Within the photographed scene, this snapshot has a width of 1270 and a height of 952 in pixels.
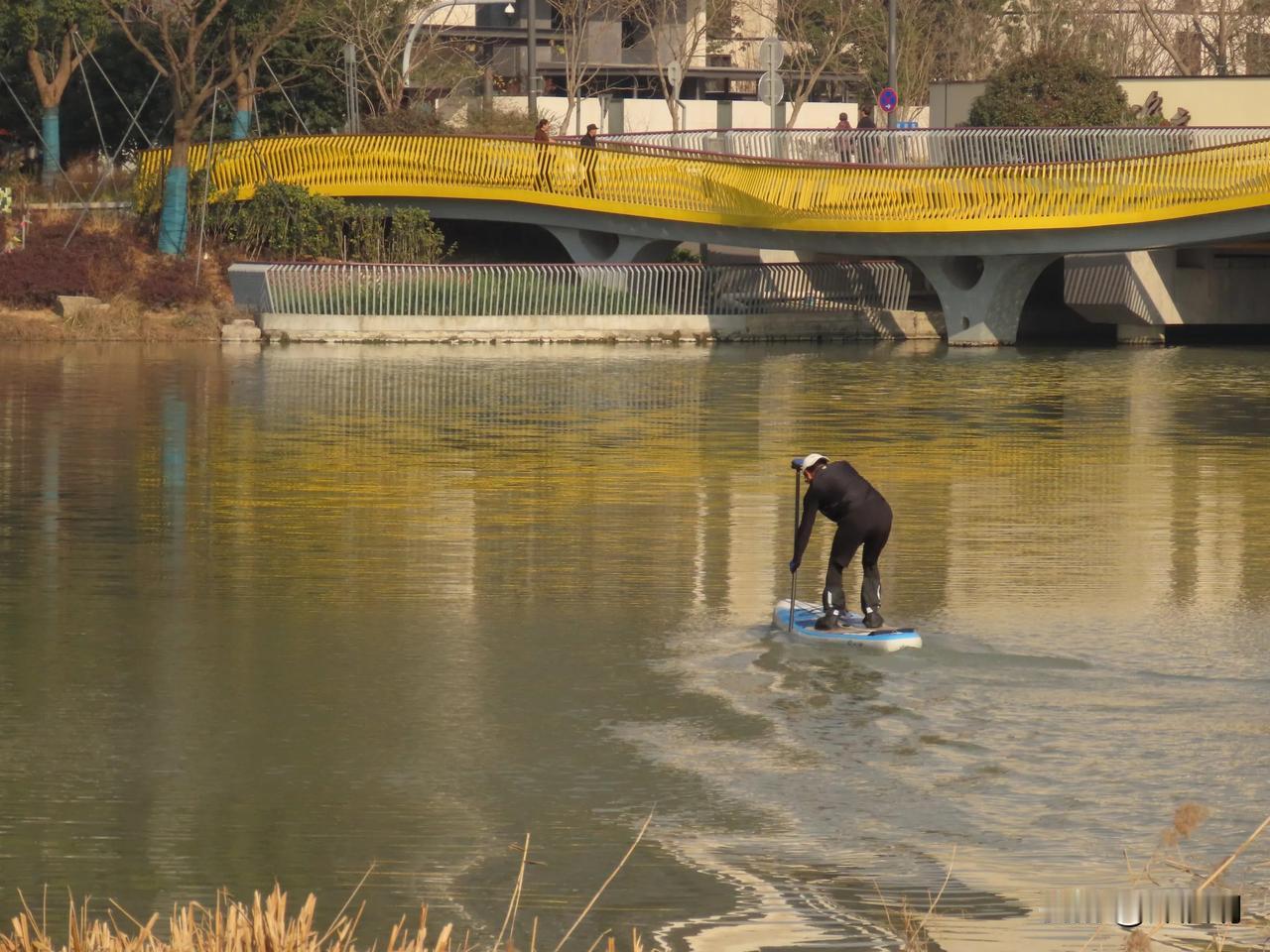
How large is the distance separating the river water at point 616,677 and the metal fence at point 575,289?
15295mm

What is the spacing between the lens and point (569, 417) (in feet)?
87.3

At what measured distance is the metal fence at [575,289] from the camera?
40.3 m

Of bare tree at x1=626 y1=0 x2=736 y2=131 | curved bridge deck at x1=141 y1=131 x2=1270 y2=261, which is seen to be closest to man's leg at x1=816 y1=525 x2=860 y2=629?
curved bridge deck at x1=141 y1=131 x2=1270 y2=261

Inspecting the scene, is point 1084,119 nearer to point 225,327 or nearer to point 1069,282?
point 1069,282

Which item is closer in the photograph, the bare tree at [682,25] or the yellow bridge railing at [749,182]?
the yellow bridge railing at [749,182]

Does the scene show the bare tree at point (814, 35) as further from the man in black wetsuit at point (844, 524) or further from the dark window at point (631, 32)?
the man in black wetsuit at point (844, 524)

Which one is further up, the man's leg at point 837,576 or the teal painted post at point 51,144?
the teal painted post at point 51,144

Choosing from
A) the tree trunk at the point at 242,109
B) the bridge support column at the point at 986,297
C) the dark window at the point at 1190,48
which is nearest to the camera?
the bridge support column at the point at 986,297

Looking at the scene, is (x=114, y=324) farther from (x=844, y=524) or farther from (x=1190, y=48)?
(x=1190, y=48)

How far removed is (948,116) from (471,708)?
42.0m

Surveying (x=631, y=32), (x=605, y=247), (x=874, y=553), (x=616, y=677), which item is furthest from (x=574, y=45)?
(x=616, y=677)

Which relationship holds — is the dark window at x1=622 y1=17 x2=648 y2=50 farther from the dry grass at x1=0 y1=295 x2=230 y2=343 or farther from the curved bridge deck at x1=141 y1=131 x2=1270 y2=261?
the dry grass at x1=0 y1=295 x2=230 y2=343

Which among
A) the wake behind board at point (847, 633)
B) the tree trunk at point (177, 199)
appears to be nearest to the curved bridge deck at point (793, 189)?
the tree trunk at point (177, 199)

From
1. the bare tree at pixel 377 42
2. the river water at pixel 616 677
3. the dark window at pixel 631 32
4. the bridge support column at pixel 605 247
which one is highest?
the dark window at pixel 631 32
